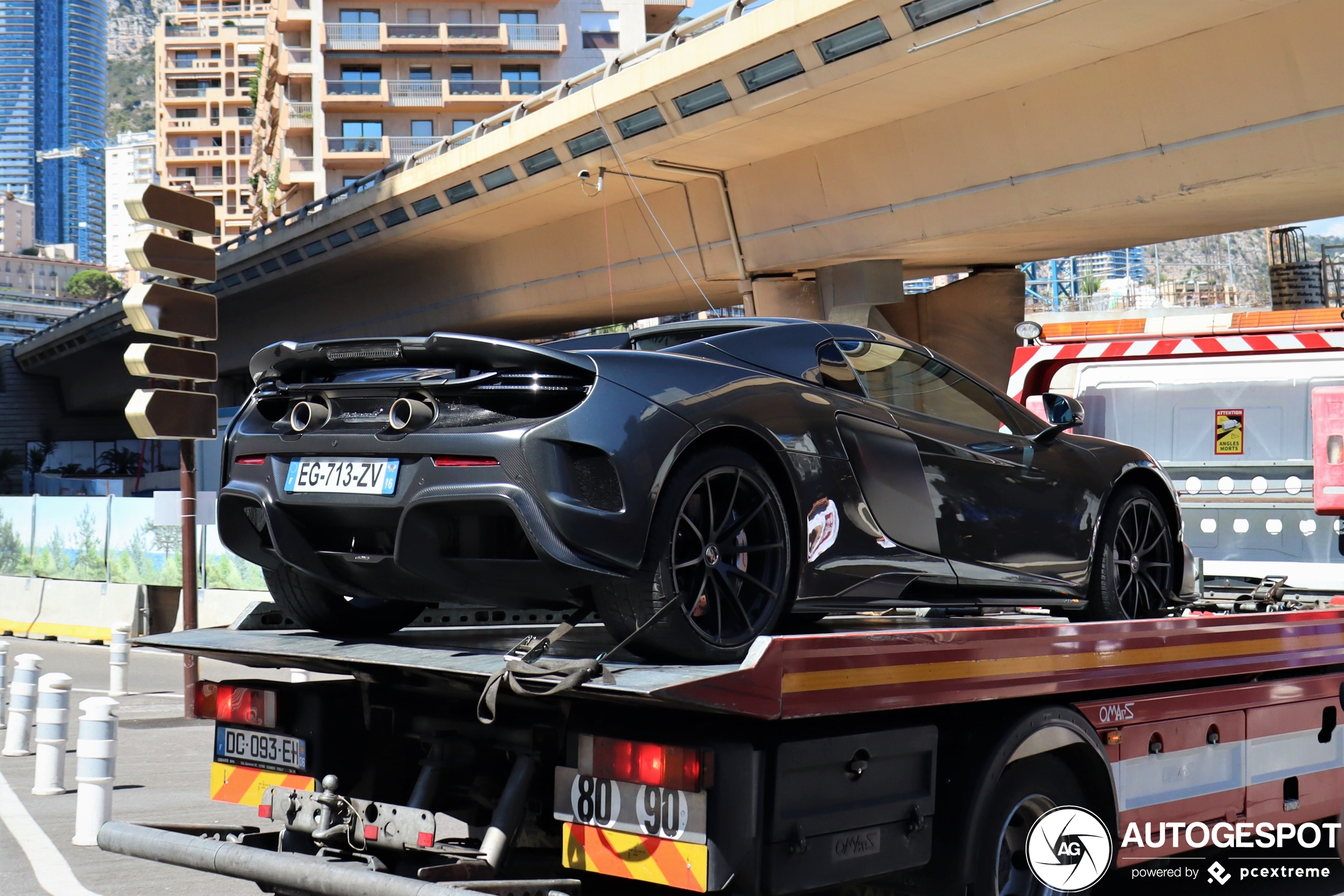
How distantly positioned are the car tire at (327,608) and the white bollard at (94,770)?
2.53 metres

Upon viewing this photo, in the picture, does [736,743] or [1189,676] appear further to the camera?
[1189,676]

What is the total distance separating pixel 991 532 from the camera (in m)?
5.35

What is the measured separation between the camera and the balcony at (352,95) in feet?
241

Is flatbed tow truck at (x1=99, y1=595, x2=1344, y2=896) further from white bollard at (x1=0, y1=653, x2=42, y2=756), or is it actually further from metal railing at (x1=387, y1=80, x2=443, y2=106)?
metal railing at (x1=387, y1=80, x2=443, y2=106)

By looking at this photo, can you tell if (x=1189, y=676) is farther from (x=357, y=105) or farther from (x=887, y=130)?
(x=357, y=105)

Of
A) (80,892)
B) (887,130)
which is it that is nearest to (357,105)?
(887,130)

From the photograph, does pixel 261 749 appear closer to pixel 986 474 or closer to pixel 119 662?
pixel 986 474

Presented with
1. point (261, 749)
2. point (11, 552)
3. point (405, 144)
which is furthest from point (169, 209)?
point (405, 144)

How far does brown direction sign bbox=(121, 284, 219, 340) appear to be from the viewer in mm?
10883

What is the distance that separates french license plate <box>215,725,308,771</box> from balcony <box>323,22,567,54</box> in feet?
243

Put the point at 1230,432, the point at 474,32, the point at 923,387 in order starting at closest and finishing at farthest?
1. the point at 923,387
2. the point at 1230,432
3. the point at 474,32

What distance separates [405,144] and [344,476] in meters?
73.8

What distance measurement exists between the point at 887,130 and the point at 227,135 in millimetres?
130141

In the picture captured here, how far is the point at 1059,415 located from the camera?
6082 millimetres
